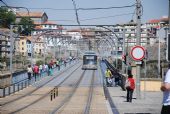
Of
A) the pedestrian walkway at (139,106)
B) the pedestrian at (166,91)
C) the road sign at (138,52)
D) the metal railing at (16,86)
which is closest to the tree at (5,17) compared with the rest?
the metal railing at (16,86)

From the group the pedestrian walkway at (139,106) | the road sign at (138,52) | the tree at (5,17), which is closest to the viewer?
the pedestrian walkway at (139,106)

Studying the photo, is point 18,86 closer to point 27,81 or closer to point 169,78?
point 27,81

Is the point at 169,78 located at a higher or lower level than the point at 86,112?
higher

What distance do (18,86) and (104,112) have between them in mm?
17072

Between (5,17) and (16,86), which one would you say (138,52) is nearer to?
(16,86)

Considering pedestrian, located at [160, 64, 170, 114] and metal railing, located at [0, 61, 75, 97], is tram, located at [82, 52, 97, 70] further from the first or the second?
pedestrian, located at [160, 64, 170, 114]

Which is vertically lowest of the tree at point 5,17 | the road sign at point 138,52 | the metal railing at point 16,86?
the metal railing at point 16,86

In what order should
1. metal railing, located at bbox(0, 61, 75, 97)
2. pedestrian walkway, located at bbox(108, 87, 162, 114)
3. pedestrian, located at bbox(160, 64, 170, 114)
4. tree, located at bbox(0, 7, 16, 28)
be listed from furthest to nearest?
tree, located at bbox(0, 7, 16, 28) < metal railing, located at bbox(0, 61, 75, 97) < pedestrian walkway, located at bbox(108, 87, 162, 114) < pedestrian, located at bbox(160, 64, 170, 114)

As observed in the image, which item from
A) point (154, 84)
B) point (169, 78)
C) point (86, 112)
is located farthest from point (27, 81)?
point (169, 78)

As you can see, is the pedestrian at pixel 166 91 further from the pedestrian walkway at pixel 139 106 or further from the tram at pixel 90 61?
the tram at pixel 90 61

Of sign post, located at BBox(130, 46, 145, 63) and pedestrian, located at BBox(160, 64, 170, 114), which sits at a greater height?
sign post, located at BBox(130, 46, 145, 63)

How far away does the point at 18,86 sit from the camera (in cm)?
3659

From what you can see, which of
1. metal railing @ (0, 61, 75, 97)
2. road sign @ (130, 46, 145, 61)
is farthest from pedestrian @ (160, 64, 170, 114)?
metal railing @ (0, 61, 75, 97)

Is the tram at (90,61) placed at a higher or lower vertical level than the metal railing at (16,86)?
higher
